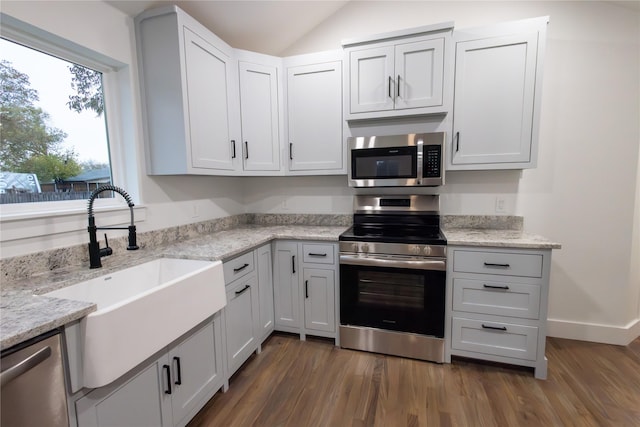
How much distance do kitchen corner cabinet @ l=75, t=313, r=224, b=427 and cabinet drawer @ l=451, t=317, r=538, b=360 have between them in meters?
1.62

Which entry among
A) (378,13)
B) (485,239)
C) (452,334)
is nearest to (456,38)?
(378,13)

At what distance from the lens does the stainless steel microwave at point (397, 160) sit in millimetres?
2154

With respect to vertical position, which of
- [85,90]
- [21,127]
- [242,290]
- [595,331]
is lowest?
[595,331]

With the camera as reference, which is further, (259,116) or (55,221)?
(259,116)

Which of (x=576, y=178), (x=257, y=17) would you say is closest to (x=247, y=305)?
(x=257, y=17)

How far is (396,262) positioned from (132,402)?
5.33ft

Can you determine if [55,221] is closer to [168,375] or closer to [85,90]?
[85,90]

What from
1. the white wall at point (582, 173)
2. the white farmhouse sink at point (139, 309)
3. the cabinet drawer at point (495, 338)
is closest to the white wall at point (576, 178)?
the white wall at point (582, 173)

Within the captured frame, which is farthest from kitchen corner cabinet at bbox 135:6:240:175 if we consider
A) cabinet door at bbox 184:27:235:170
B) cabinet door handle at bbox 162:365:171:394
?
cabinet door handle at bbox 162:365:171:394

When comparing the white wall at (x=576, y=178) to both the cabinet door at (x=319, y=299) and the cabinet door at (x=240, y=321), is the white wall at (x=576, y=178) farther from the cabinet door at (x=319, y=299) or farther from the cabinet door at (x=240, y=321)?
the cabinet door at (x=319, y=299)

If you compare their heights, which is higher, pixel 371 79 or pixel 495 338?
pixel 371 79

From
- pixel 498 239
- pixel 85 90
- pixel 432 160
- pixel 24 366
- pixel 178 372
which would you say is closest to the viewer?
pixel 24 366

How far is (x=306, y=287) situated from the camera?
2328mm

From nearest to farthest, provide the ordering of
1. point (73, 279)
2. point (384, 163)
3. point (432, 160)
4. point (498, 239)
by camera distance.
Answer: point (73, 279), point (498, 239), point (432, 160), point (384, 163)
